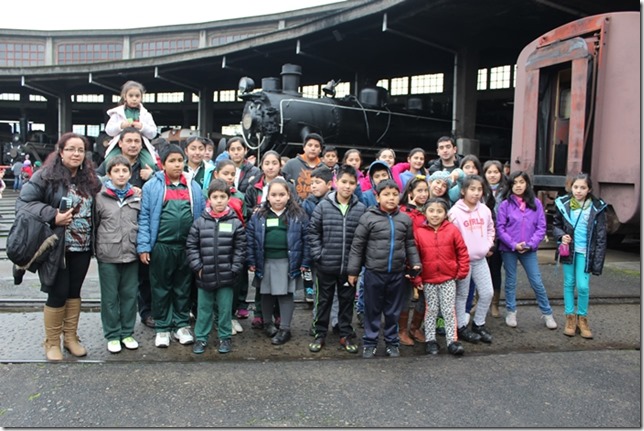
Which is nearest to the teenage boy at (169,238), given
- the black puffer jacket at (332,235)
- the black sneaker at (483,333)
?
the black puffer jacket at (332,235)

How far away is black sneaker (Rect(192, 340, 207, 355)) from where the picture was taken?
4.03m

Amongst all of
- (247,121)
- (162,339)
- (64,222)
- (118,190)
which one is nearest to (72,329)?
(162,339)

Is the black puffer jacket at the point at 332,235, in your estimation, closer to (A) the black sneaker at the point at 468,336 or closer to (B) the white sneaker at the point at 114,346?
(A) the black sneaker at the point at 468,336

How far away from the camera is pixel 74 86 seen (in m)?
25.7

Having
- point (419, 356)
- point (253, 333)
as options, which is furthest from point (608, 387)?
point (253, 333)

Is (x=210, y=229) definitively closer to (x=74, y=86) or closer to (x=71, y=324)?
(x=71, y=324)

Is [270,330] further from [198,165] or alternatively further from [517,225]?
[517,225]

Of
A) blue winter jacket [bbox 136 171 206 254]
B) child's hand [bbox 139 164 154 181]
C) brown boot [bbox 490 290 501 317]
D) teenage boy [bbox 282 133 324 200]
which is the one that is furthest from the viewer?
teenage boy [bbox 282 133 324 200]

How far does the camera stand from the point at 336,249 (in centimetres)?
421

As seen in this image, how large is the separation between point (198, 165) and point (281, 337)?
1731 mm

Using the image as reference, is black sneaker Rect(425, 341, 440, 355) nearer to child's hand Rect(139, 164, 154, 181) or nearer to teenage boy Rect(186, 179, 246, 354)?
teenage boy Rect(186, 179, 246, 354)

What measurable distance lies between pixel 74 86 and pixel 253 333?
992 inches

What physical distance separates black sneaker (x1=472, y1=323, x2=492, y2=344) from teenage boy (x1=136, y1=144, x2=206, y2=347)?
2.41 m

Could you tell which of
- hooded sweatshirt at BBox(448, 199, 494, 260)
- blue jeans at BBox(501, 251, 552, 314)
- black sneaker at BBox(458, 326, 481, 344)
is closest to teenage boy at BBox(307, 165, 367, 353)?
hooded sweatshirt at BBox(448, 199, 494, 260)
